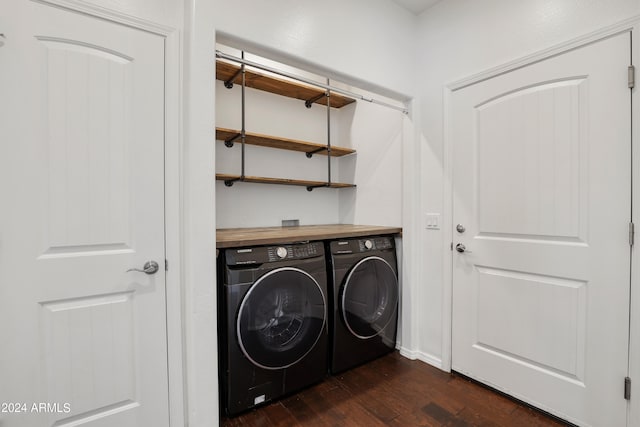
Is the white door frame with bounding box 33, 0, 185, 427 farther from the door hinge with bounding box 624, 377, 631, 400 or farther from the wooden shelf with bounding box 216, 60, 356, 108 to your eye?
the door hinge with bounding box 624, 377, 631, 400

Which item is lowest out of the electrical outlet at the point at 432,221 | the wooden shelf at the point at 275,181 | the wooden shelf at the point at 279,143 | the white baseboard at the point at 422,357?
the white baseboard at the point at 422,357

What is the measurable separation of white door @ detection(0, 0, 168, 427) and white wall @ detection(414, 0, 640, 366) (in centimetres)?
178

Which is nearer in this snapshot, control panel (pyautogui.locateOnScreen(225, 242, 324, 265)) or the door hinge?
the door hinge

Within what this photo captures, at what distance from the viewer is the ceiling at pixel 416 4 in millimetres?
2197

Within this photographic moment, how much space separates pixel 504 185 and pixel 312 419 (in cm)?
178

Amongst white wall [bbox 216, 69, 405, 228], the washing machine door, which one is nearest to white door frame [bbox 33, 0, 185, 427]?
the washing machine door

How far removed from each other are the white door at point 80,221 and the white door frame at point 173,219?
0.03m

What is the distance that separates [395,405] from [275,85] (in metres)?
2.39

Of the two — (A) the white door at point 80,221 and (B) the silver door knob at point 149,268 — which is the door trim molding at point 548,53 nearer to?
(A) the white door at point 80,221

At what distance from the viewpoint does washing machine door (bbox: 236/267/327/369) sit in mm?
1664

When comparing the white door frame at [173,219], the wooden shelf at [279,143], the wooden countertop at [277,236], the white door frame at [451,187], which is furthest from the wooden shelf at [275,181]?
the white door frame at [451,187]

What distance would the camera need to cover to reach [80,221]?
1.31 m

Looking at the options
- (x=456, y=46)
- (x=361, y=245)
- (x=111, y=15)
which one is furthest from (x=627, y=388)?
(x=111, y=15)

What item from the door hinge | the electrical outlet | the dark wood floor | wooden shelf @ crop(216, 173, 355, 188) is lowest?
the dark wood floor
